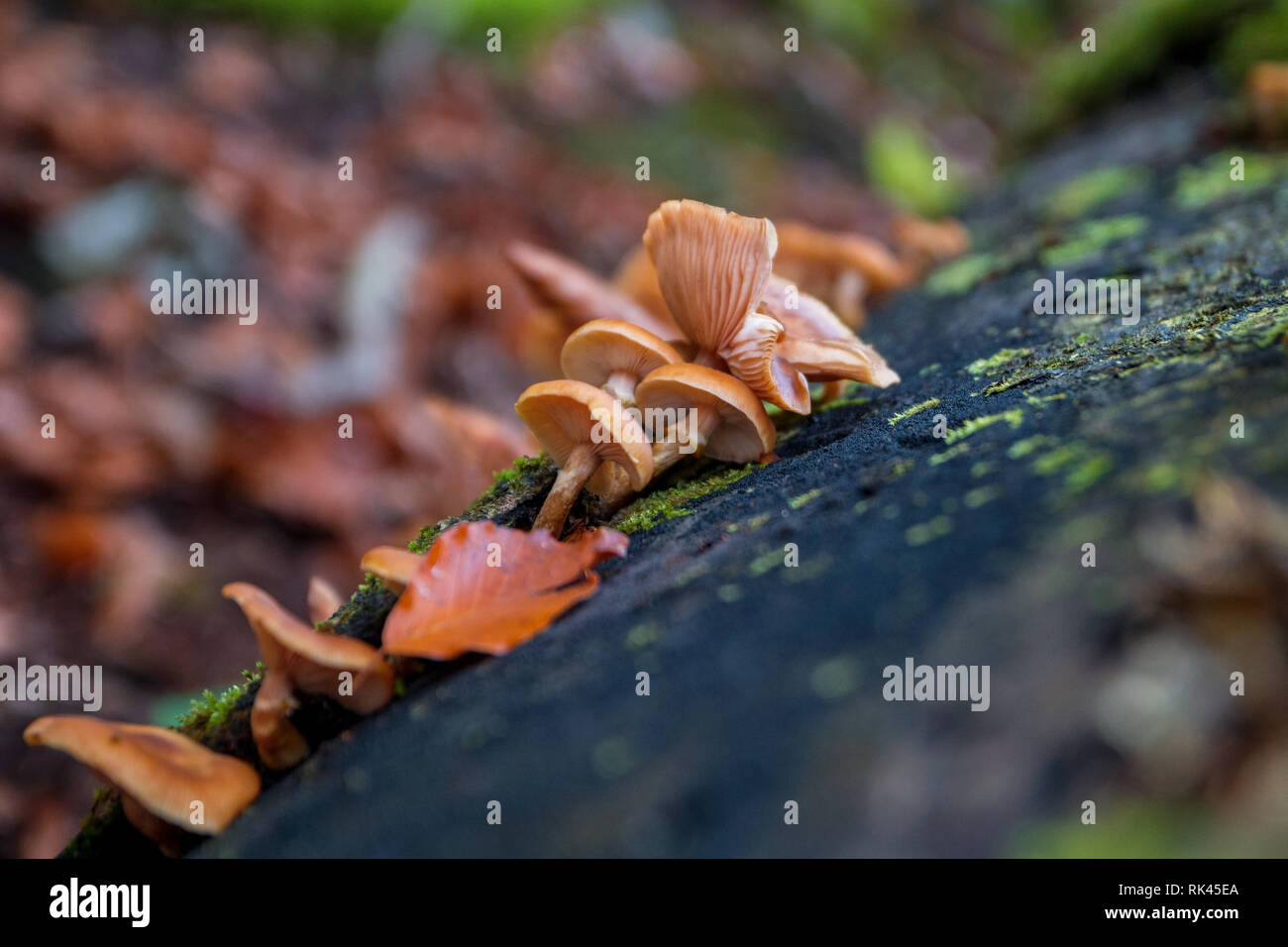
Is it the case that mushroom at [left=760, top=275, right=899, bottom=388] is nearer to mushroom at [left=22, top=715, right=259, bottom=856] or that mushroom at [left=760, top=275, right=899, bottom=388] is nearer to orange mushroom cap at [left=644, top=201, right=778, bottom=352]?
orange mushroom cap at [left=644, top=201, right=778, bottom=352]

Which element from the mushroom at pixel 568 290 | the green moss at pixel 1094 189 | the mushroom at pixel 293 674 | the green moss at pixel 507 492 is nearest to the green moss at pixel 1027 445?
the green moss at pixel 507 492

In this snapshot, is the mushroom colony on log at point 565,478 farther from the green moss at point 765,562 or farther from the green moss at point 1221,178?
the green moss at point 1221,178

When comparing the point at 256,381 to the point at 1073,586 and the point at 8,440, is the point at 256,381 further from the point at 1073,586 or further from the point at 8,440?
the point at 1073,586

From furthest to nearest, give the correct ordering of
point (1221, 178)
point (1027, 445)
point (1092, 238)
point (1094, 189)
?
point (1094, 189)
point (1221, 178)
point (1092, 238)
point (1027, 445)

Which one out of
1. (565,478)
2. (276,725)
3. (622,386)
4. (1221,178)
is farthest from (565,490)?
(1221,178)

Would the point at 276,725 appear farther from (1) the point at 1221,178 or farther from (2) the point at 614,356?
(1) the point at 1221,178

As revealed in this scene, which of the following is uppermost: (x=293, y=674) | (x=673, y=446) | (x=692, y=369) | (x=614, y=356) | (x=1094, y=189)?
(x=1094, y=189)
